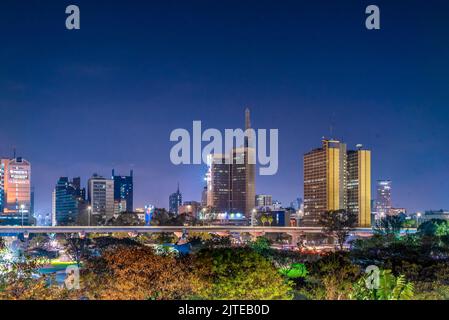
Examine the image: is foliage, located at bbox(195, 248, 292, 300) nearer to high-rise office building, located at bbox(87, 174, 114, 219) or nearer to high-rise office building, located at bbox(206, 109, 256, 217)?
high-rise office building, located at bbox(87, 174, 114, 219)

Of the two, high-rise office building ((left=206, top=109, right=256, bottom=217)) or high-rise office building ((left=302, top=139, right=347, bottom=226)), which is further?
high-rise office building ((left=206, top=109, right=256, bottom=217))

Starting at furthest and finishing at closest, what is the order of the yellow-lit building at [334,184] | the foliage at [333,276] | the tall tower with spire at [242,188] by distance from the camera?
1. the tall tower with spire at [242,188]
2. the yellow-lit building at [334,184]
3. the foliage at [333,276]

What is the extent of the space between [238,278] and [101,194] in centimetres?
12177

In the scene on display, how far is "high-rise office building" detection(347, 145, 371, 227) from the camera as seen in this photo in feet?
368

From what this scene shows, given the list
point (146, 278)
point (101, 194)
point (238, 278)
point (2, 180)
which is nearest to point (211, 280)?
point (238, 278)

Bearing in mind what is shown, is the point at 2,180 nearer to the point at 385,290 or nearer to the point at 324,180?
the point at 324,180

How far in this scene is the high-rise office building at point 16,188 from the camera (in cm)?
10138

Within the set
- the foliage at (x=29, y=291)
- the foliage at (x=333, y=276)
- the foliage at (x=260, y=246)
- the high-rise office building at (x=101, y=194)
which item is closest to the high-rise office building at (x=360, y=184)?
the high-rise office building at (x=101, y=194)

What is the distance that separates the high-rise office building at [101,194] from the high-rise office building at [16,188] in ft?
72.8

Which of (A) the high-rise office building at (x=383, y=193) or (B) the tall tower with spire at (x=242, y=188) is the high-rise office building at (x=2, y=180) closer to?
(B) the tall tower with spire at (x=242, y=188)

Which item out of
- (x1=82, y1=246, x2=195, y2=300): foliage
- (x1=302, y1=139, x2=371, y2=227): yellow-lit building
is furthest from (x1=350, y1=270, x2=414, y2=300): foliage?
(x1=302, y1=139, x2=371, y2=227): yellow-lit building

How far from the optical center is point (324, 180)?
111m

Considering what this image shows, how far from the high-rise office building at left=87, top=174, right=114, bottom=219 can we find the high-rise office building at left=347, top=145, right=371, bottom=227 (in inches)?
2259

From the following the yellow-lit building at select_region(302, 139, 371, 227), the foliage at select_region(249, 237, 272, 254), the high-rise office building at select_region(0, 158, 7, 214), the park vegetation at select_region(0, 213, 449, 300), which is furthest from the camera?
the yellow-lit building at select_region(302, 139, 371, 227)
